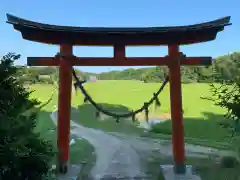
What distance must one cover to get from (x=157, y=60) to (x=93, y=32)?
143 centimetres

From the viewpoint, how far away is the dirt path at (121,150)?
24.8ft

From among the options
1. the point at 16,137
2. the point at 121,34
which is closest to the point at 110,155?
the point at 121,34

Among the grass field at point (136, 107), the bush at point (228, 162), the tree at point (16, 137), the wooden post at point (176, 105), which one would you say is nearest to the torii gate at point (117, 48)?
the wooden post at point (176, 105)

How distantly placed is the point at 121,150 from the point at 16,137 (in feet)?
21.6

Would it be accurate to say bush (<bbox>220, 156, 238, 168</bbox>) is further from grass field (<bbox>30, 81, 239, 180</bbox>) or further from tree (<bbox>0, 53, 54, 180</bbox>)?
tree (<bbox>0, 53, 54, 180</bbox>)

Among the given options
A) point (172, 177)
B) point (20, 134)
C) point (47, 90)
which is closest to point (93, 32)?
point (20, 134)

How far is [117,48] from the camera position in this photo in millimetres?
5840

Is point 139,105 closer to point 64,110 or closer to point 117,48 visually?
point 117,48

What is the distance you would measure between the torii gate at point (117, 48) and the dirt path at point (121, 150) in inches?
77.9

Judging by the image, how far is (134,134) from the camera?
12266 millimetres

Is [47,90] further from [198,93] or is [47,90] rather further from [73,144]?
[198,93]

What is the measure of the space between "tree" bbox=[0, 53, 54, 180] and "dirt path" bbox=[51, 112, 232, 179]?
324 cm

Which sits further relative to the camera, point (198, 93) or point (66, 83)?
point (198, 93)

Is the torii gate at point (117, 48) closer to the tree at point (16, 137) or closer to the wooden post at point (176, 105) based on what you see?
the wooden post at point (176, 105)
